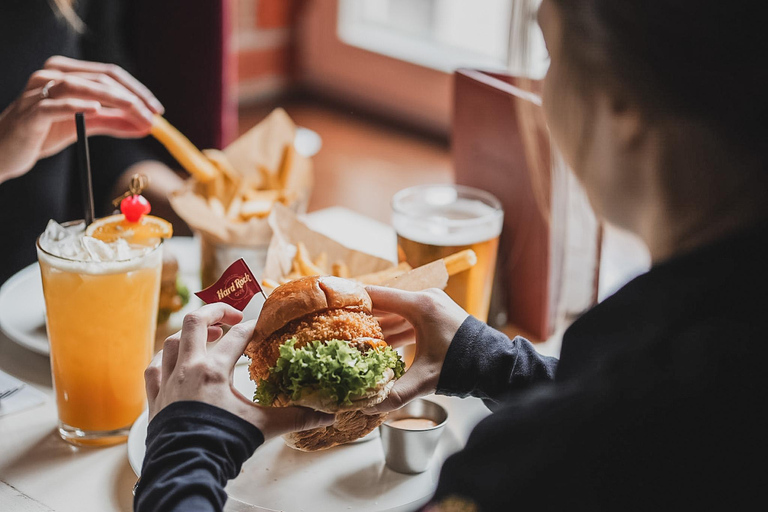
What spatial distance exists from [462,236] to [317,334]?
436mm

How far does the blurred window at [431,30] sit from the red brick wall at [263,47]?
1.31ft

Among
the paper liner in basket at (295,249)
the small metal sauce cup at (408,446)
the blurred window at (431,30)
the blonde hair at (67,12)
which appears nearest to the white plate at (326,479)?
the small metal sauce cup at (408,446)

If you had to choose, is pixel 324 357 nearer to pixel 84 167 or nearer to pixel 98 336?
pixel 98 336

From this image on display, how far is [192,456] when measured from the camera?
782 millimetres

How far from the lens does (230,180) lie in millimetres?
1639

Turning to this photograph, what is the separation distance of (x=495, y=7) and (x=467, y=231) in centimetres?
302

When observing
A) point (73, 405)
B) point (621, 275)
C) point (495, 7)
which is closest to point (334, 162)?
point (495, 7)

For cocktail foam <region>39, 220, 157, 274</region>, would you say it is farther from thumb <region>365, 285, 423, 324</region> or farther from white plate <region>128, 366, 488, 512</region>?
thumb <region>365, 285, 423, 324</region>

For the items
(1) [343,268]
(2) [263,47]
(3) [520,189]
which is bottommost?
(2) [263,47]

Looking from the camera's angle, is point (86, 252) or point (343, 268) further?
point (343, 268)

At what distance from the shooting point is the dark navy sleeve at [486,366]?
1022 millimetres

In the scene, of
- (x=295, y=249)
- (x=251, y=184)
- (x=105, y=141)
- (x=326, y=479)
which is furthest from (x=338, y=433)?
(x=105, y=141)

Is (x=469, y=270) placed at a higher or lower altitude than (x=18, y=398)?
higher

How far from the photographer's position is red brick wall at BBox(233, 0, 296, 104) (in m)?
4.62
